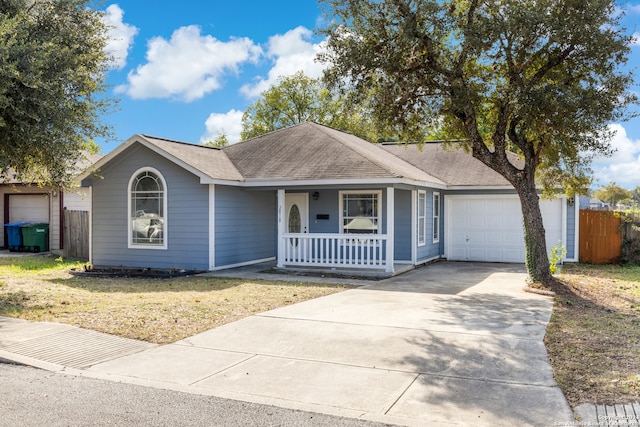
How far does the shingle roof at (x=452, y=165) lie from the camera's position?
1759 centimetres

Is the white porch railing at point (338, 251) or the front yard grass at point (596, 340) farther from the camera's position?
the white porch railing at point (338, 251)

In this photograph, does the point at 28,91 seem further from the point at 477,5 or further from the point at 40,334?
the point at 477,5

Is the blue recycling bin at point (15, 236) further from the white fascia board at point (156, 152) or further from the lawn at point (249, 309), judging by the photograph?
the white fascia board at point (156, 152)

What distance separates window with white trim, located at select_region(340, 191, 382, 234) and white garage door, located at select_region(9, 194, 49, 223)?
12.6 meters

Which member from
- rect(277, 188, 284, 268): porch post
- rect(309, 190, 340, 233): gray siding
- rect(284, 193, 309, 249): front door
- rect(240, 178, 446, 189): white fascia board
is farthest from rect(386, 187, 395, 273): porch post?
rect(284, 193, 309, 249): front door

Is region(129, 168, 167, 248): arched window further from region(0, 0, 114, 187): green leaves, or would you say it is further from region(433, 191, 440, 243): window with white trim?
region(433, 191, 440, 243): window with white trim

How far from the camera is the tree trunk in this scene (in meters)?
11.9

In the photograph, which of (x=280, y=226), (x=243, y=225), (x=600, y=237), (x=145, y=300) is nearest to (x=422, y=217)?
(x=280, y=226)

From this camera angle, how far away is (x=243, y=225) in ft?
52.1

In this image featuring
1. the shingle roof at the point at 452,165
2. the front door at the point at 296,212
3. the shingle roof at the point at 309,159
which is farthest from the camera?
the shingle roof at the point at 452,165

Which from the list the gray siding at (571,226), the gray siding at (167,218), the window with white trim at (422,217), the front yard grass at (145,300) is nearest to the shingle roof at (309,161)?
the gray siding at (167,218)

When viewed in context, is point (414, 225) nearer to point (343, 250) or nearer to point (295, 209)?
point (343, 250)

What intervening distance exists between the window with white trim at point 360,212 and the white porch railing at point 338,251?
46 centimetres

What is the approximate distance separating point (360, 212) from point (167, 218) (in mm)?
5434
